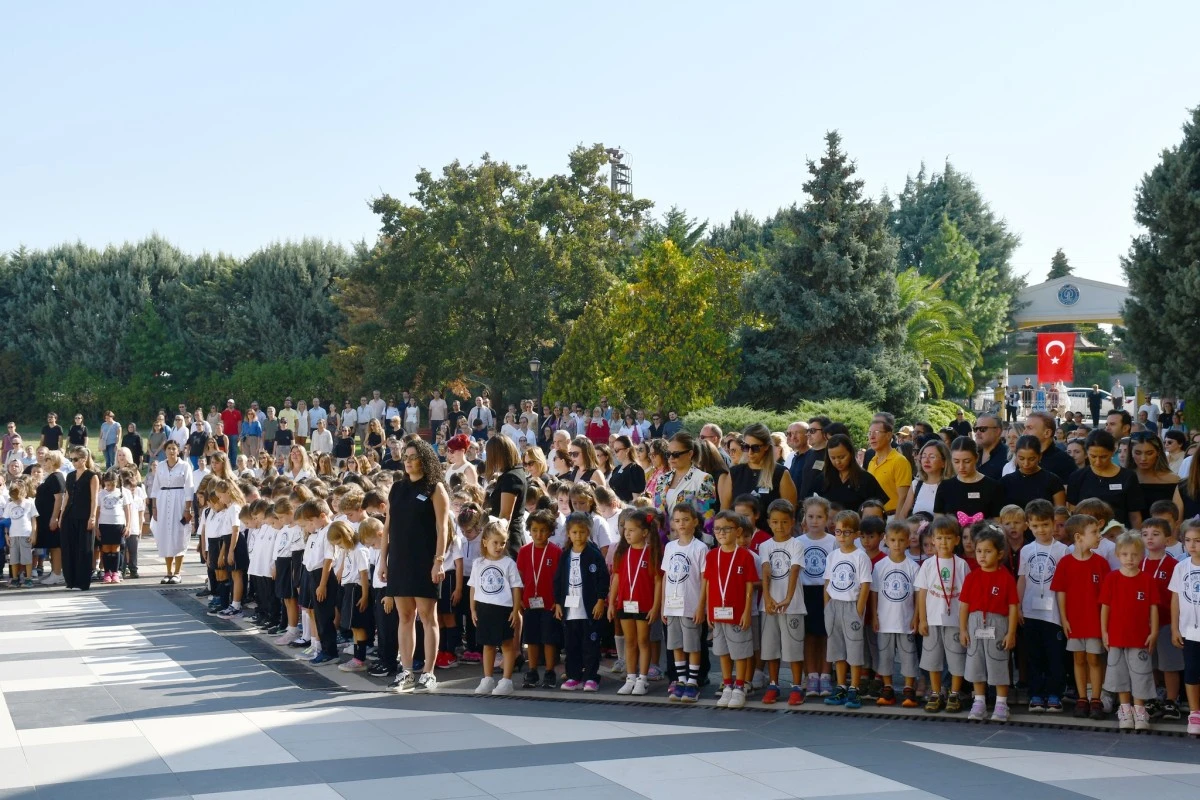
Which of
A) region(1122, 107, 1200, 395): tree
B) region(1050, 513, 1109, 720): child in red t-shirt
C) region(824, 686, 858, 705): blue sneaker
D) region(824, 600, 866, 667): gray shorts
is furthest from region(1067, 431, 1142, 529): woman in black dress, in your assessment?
region(1122, 107, 1200, 395): tree

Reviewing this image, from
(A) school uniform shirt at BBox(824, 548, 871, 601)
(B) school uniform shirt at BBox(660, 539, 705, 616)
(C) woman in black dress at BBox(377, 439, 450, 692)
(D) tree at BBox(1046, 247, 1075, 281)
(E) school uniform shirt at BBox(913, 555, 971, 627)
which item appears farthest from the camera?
(D) tree at BBox(1046, 247, 1075, 281)

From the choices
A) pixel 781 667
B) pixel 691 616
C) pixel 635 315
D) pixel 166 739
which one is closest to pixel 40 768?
Result: pixel 166 739

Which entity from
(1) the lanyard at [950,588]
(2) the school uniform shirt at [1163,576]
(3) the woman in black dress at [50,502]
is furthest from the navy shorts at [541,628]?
(3) the woman in black dress at [50,502]

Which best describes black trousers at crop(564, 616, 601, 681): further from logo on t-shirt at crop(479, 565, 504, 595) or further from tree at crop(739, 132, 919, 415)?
tree at crop(739, 132, 919, 415)

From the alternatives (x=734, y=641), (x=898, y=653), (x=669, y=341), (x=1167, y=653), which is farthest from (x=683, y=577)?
(x=669, y=341)

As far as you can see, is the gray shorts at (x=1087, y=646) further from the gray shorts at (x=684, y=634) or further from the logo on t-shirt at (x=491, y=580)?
the logo on t-shirt at (x=491, y=580)

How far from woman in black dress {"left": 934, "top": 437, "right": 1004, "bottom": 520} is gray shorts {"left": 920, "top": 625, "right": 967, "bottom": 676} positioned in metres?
0.88

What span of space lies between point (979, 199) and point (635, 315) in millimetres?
40524

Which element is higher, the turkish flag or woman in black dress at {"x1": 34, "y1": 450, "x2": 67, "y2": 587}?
the turkish flag

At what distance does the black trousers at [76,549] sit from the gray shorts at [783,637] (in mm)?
9891

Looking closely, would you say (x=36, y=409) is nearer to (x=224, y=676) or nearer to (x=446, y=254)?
(x=446, y=254)

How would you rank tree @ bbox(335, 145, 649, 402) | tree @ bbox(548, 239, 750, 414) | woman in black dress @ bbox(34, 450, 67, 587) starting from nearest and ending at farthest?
woman in black dress @ bbox(34, 450, 67, 587) < tree @ bbox(548, 239, 750, 414) < tree @ bbox(335, 145, 649, 402)

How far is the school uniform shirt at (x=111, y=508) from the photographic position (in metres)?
16.3

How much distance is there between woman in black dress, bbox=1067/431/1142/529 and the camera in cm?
912
